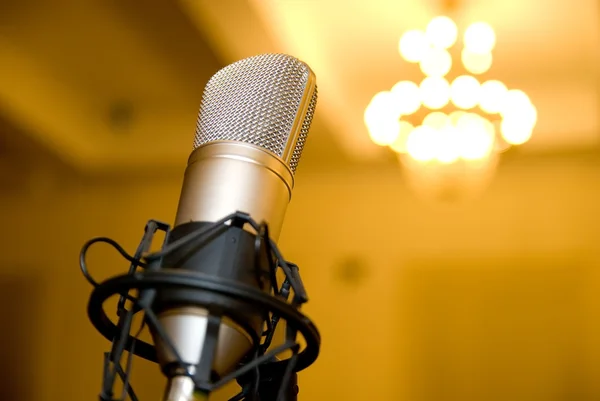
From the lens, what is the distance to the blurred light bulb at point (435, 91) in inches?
92.4

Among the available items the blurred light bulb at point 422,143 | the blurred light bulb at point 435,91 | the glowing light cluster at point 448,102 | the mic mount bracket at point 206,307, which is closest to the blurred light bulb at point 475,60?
the glowing light cluster at point 448,102

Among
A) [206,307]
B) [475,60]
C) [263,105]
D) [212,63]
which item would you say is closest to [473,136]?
[475,60]

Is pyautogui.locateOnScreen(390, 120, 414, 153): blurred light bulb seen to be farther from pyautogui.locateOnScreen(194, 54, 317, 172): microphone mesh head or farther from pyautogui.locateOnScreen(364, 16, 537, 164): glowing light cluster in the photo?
pyautogui.locateOnScreen(194, 54, 317, 172): microphone mesh head

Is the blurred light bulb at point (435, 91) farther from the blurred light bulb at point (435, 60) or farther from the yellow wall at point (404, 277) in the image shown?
the yellow wall at point (404, 277)

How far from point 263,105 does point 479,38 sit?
1832 millimetres

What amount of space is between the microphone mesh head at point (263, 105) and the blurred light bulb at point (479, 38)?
1773 mm

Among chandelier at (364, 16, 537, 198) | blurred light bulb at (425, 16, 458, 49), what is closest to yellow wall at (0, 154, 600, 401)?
chandelier at (364, 16, 537, 198)

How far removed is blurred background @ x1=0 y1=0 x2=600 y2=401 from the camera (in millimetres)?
2518

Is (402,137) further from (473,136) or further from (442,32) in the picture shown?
(442,32)

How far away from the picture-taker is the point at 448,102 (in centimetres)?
249

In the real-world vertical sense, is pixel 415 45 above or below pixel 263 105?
above

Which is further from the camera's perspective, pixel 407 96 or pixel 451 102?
pixel 451 102

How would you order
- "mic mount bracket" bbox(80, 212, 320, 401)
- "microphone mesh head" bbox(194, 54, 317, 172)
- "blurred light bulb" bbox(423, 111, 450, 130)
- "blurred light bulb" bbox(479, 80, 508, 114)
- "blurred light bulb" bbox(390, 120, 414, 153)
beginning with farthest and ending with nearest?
"blurred light bulb" bbox(390, 120, 414, 153) < "blurred light bulb" bbox(423, 111, 450, 130) < "blurred light bulb" bbox(479, 80, 508, 114) < "microphone mesh head" bbox(194, 54, 317, 172) < "mic mount bracket" bbox(80, 212, 320, 401)

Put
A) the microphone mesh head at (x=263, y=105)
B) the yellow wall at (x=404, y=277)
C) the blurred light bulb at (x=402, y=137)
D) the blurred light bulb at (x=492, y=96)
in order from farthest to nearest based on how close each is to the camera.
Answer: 1. the yellow wall at (x=404, y=277)
2. the blurred light bulb at (x=402, y=137)
3. the blurred light bulb at (x=492, y=96)
4. the microphone mesh head at (x=263, y=105)
